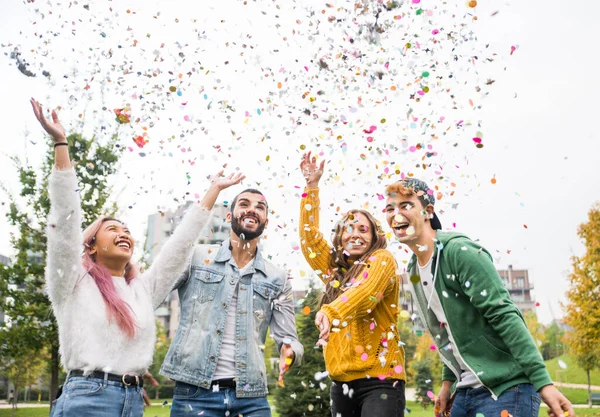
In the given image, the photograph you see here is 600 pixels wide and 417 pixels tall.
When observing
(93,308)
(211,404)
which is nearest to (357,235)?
(211,404)

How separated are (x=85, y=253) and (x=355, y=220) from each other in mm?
1883

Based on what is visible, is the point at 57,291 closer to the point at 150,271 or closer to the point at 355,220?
the point at 150,271

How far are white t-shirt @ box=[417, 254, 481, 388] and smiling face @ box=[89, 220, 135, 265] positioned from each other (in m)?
1.92

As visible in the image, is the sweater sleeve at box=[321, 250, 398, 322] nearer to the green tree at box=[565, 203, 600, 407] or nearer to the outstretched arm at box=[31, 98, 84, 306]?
the outstretched arm at box=[31, 98, 84, 306]

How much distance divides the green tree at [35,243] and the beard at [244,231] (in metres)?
10.5

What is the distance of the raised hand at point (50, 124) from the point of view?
3560 mm

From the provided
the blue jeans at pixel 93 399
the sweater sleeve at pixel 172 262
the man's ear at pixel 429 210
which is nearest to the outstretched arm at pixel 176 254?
the sweater sleeve at pixel 172 262

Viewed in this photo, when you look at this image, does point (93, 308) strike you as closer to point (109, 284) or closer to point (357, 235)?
point (109, 284)

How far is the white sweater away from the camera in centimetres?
334

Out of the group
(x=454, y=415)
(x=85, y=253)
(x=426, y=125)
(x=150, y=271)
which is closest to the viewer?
(x=454, y=415)

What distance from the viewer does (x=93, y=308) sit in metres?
3.47

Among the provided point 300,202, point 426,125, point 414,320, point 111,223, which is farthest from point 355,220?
point 111,223

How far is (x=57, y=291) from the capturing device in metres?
3.46

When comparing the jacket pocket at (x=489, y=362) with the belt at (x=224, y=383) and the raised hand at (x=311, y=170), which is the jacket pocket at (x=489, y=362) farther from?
the raised hand at (x=311, y=170)
